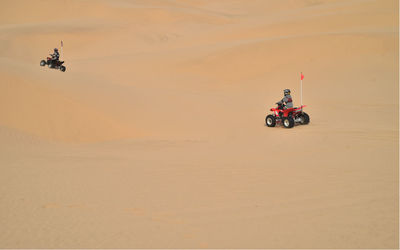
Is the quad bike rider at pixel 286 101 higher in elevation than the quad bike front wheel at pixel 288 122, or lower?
higher

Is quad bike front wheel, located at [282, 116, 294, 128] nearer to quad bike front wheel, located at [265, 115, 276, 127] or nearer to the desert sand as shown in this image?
the desert sand

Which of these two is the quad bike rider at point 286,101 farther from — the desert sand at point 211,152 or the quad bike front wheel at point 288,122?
the desert sand at point 211,152

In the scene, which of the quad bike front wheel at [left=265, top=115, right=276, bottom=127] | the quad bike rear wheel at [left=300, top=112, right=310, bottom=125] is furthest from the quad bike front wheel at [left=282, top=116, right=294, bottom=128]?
the quad bike rear wheel at [left=300, top=112, right=310, bottom=125]

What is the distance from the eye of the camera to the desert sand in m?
4.79

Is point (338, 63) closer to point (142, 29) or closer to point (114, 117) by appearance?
point (114, 117)

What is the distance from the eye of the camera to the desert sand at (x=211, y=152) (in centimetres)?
479

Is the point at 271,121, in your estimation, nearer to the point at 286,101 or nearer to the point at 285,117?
the point at 285,117

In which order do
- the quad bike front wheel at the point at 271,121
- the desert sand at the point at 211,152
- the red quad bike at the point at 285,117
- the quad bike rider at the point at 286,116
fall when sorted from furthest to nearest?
the quad bike front wheel at the point at 271,121 < the red quad bike at the point at 285,117 < the quad bike rider at the point at 286,116 < the desert sand at the point at 211,152

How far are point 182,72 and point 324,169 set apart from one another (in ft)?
60.4

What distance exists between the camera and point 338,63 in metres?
23.4

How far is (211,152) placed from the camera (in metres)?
9.01

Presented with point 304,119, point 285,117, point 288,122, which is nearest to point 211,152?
point 288,122

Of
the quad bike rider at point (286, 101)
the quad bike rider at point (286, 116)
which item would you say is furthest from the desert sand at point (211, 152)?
the quad bike rider at point (286, 101)

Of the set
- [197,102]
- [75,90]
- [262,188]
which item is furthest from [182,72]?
[262,188]
